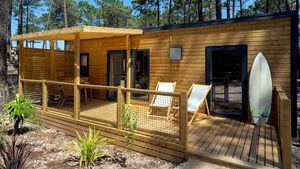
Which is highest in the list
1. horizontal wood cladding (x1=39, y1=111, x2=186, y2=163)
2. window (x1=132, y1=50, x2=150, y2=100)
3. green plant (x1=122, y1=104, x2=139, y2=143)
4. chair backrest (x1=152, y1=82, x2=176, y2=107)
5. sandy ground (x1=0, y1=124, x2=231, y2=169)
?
window (x1=132, y1=50, x2=150, y2=100)

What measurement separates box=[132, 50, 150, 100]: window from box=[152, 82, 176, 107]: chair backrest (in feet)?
2.73

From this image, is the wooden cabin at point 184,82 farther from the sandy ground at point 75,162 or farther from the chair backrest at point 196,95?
the chair backrest at point 196,95

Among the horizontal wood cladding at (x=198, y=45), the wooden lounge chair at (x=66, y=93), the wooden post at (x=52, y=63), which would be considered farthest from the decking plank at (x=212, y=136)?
the wooden post at (x=52, y=63)

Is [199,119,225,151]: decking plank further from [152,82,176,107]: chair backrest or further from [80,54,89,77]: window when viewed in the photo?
[80,54,89,77]: window

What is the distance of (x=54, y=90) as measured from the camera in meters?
7.83

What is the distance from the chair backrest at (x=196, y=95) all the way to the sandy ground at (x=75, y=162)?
1809 mm

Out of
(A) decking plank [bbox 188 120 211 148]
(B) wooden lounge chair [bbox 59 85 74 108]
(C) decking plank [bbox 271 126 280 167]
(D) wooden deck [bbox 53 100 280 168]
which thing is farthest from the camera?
(B) wooden lounge chair [bbox 59 85 74 108]

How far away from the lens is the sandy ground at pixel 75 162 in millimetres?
4028

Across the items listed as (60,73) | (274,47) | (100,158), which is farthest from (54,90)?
(274,47)

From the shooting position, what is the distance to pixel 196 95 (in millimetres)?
5984

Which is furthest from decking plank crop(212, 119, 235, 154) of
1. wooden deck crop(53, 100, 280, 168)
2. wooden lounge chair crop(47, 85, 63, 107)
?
wooden lounge chair crop(47, 85, 63, 107)

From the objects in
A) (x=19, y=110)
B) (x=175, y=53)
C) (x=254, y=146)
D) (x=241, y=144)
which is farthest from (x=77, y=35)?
(x=254, y=146)

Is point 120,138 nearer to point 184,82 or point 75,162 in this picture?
point 75,162

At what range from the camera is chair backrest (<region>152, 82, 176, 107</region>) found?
6307 mm
